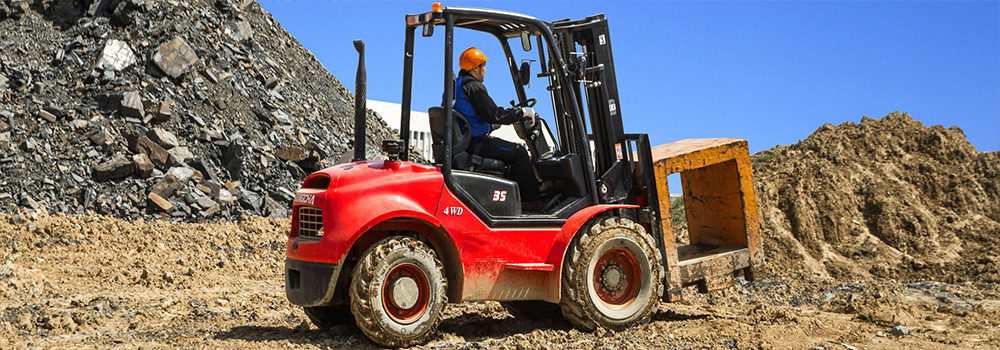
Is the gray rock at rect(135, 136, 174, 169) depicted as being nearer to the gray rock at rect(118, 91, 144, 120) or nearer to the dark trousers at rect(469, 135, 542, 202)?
the gray rock at rect(118, 91, 144, 120)

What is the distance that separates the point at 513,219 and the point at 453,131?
0.81 metres

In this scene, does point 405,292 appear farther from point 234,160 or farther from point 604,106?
point 234,160

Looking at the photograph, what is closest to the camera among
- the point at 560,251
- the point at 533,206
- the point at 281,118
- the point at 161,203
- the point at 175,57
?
the point at 560,251

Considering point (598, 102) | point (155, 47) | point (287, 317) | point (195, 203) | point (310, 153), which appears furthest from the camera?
point (155, 47)

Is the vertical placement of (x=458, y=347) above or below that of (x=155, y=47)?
below

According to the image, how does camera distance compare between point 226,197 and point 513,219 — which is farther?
point 226,197

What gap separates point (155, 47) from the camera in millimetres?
17328

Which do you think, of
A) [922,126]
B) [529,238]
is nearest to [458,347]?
[529,238]

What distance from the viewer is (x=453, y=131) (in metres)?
6.68

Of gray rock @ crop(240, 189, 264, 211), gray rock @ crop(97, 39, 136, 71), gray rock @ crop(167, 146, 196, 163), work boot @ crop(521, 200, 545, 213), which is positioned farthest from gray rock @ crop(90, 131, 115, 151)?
work boot @ crop(521, 200, 545, 213)

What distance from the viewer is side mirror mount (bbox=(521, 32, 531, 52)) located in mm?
7430

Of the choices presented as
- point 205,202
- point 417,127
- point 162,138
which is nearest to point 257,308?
point 205,202

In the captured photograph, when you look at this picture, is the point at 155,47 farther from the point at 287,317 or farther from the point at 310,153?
the point at 287,317

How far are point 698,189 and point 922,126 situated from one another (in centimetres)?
931
